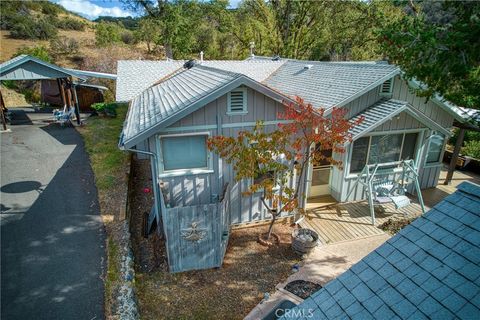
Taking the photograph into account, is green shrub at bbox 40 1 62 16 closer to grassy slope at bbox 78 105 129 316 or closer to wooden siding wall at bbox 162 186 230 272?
grassy slope at bbox 78 105 129 316

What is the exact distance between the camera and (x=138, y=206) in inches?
453

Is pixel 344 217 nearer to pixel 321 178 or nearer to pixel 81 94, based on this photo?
pixel 321 178

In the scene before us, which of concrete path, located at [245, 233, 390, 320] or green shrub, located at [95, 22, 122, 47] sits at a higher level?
green shrub, located at [95, 22, 122, 47]

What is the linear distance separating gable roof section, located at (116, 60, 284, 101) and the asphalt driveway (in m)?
4.12

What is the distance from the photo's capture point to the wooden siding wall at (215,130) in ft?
27.6

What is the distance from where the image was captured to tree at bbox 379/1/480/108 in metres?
5.12

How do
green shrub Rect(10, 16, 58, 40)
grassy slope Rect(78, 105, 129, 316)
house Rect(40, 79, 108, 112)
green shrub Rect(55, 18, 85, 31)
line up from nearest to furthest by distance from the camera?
grassy slope Rect(78, 105, 129, 316) < house Rect(40, 79, 108, 112) < green shrub Rect(10, 16, 58, 40) < green shrub Rect(55, 18, 85, 31)

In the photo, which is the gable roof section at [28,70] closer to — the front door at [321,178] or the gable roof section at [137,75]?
the gable roof section at [137,75]

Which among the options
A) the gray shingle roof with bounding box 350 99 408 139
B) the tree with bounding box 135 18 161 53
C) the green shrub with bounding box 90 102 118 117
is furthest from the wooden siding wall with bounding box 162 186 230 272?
the tree with bounding box 135 18 161 53

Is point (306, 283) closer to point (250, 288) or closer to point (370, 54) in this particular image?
point (250, 288)

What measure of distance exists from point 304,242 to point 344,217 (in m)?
3.15

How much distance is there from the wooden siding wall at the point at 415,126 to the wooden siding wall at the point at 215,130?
4.42 m

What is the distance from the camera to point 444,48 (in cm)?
527

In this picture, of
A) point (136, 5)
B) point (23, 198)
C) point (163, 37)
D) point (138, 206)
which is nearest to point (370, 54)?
point (163, 37)
